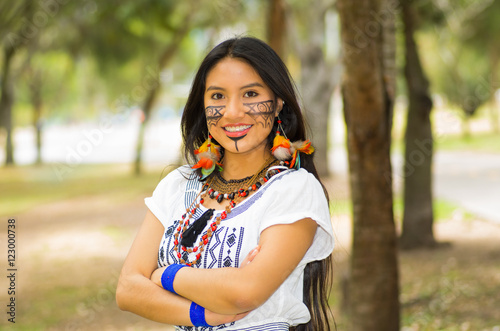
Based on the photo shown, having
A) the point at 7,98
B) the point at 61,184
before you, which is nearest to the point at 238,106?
the point at 61,184

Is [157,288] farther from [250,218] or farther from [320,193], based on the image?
[320,193]

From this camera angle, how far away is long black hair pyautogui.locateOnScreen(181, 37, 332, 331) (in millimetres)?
2012

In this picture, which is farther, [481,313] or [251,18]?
[251,18]

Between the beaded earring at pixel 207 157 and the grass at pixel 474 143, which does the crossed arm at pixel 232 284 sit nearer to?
the beaded earring at pixel 207 157

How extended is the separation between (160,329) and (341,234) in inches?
153

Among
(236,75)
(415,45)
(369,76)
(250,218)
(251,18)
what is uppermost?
(251,18)

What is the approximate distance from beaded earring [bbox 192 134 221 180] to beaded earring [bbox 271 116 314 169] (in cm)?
24

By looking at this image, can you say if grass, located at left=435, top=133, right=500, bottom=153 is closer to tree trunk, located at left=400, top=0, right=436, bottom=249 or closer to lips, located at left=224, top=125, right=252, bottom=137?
tree trunk, located at left=400, top=0, right=436, bottom=249

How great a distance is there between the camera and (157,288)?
1.95 m

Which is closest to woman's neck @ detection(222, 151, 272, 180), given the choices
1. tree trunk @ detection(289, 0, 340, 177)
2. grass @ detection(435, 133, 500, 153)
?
tree trunk @ detection(289, 0, 340, 177)

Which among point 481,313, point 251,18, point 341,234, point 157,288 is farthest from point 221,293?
point 251,18

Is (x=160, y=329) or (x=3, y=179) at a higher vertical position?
(x=3, y=179)

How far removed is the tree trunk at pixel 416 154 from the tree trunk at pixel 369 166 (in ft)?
10.6

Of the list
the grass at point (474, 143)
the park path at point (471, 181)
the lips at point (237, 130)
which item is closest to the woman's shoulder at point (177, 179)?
the lips at point (237, 130)
